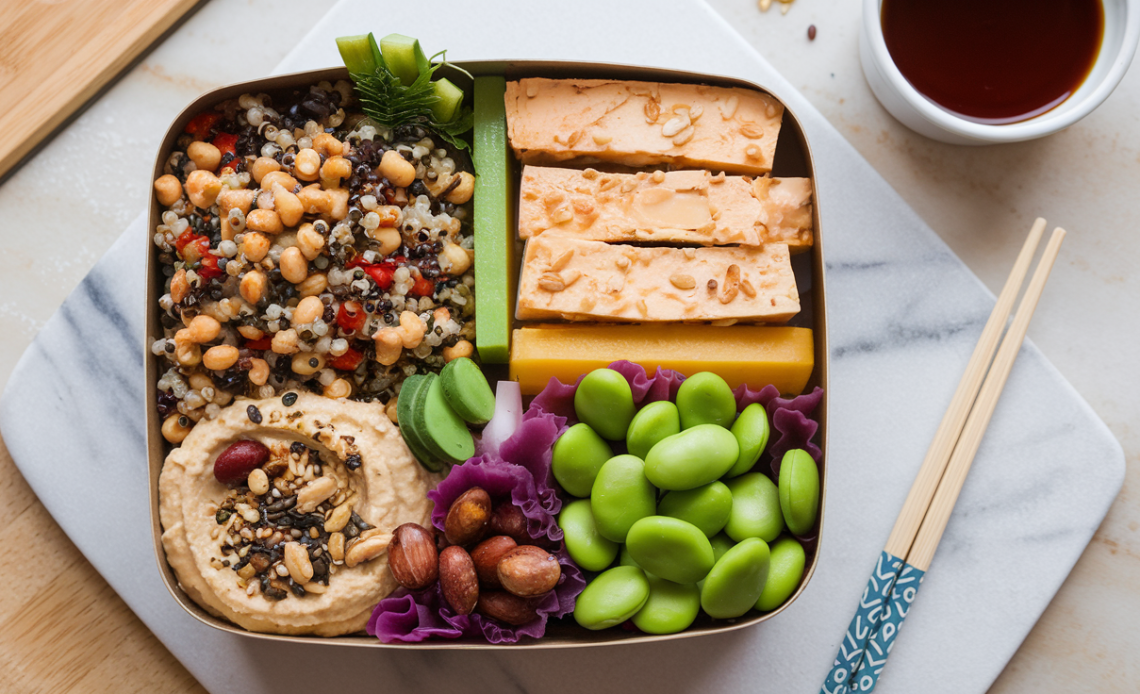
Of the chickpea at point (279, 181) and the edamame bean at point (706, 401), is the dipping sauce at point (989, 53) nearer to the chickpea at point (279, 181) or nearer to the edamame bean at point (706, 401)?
the edamame bean at point (706, 401)

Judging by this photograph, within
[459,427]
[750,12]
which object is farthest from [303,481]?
[750,12]

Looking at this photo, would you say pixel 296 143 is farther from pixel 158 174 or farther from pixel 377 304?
pixel 377 304

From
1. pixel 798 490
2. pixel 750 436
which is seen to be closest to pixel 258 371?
pixel 750 436

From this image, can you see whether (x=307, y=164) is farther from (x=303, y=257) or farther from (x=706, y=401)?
(x=706, y=401)

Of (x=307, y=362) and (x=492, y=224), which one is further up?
(x=492, y=224)

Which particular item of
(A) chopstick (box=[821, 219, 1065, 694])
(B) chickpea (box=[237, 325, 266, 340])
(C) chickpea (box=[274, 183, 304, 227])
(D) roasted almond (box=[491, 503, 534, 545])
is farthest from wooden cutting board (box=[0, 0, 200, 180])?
(A) chopstick (box=[821, 219, 1065, 694])

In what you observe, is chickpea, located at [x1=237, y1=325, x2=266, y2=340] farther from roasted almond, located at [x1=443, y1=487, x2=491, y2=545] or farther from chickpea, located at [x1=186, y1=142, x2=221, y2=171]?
roasted almond, located at [x1=443, y1=487, x2=491, y2=545]
